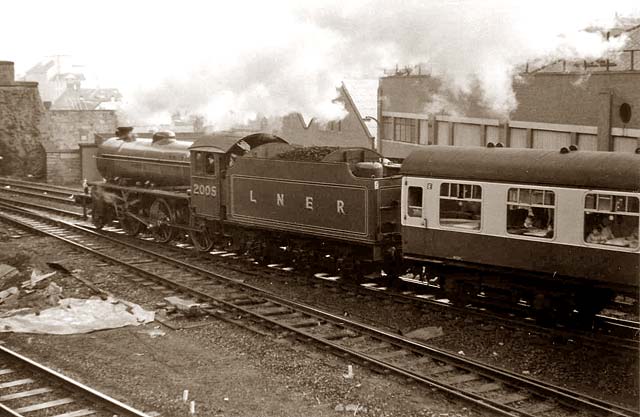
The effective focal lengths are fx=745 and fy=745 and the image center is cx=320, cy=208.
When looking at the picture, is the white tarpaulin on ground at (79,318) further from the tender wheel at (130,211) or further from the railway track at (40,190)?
the railway track at (40,190)

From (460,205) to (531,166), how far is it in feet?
4.65

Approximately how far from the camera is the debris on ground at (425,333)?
11141mm

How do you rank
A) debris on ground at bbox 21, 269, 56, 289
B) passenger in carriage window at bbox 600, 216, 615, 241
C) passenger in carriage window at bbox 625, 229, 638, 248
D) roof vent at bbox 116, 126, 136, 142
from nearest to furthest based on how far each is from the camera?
passenger in carriage window at bbox 625, 229, 638, 248, passenger in carriage window at bbox 600, 216, 615, 241, debris on ground at bbox 21, 269, 56, 289, roof vent at bbox 116, 126, 136, 142

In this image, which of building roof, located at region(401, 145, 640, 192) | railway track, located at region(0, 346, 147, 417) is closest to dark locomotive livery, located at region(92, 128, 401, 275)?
building roof, located at region(401, 145, 640, 192)

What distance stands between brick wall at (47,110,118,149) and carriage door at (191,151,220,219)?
24621 millimetres

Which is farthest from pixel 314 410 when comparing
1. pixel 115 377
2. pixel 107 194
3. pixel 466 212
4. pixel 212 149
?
pixel 107 194

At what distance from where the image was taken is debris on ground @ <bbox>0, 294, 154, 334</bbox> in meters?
11.4

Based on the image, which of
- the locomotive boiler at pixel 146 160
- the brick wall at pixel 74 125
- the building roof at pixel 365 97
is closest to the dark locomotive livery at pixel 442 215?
the locomotive boiler at pixel 146 160

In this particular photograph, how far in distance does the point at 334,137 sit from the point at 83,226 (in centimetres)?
1585

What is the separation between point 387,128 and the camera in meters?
31.9

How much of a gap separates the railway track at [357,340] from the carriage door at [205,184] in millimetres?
1142

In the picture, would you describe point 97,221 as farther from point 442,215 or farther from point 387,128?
point 387,128

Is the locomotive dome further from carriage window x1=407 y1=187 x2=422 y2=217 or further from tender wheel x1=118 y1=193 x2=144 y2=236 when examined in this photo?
carriage window x1=407 y1=187 x2=422 y2=217

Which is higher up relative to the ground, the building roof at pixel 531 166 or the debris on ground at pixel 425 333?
the building roof at pixel 531 166
